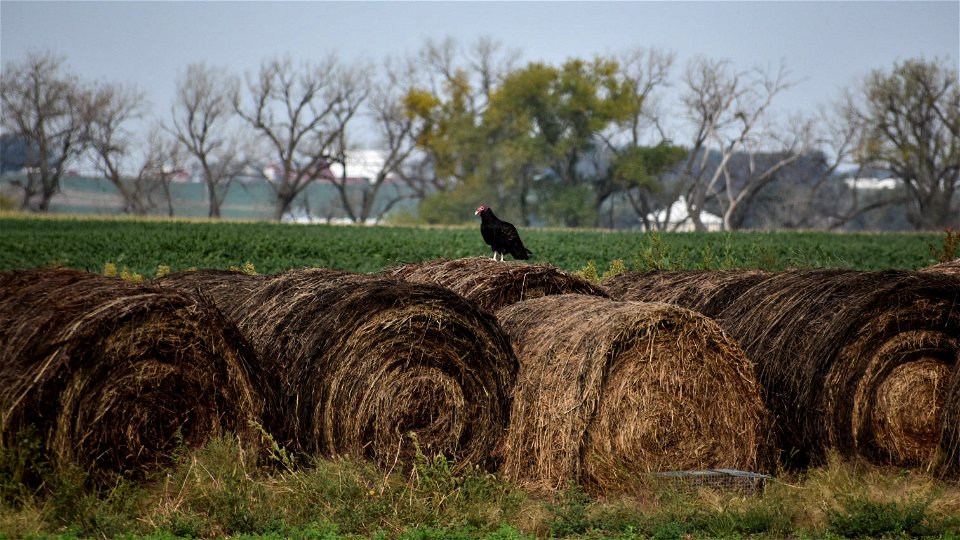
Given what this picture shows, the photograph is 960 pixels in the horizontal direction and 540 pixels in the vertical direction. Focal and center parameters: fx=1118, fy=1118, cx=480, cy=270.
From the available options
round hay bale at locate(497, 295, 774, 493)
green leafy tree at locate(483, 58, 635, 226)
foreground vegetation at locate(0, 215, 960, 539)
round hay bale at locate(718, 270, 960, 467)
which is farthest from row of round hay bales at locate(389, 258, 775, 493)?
green leafy tree at locate(483, 58, 635, 226)

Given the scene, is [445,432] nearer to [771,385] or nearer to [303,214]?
[771,385]

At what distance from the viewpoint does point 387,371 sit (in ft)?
27.6

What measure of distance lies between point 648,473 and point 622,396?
61 cm

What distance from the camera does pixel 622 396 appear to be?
8.63m

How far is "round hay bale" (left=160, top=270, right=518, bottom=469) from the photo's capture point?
8289 millimetres

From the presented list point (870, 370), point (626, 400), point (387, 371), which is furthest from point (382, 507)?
point (870, 370)

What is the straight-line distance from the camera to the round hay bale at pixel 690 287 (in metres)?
11.1

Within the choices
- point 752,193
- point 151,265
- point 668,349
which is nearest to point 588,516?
point 668,349

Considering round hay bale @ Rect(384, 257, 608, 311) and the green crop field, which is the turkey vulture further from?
the green crop field

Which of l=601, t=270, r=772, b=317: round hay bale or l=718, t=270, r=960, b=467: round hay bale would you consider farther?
l=601, t=270, r=772, b=317: round hay bale

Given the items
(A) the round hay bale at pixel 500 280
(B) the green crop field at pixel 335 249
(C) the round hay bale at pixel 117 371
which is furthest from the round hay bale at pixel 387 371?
(B) the green crop field at pixel 335 249

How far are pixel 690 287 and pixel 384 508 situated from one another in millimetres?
5329

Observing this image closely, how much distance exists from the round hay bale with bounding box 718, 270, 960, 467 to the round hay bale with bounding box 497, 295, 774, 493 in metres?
0.44

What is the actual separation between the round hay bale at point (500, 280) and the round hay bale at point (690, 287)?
1016 mm
